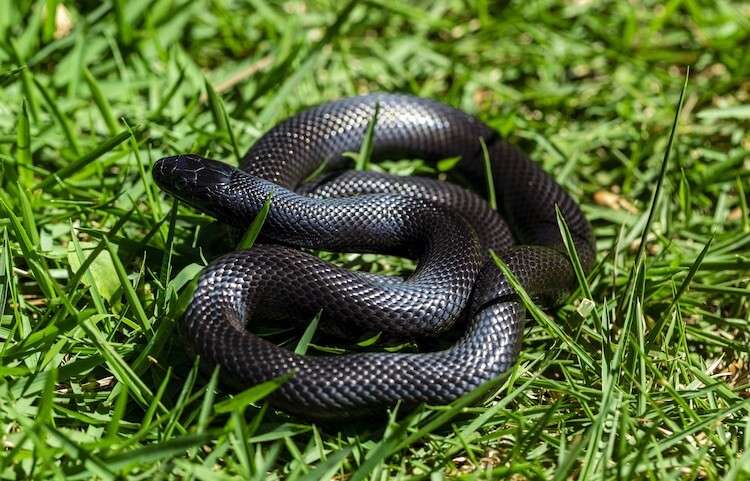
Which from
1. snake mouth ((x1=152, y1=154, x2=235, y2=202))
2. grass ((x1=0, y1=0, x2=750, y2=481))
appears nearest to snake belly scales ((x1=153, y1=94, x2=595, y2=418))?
snake mouth ((x1=152, y1=154, x2=235, y2=202))

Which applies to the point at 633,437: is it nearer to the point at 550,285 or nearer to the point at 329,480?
the point at 550,285

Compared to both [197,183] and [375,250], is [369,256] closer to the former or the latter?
[375,250]

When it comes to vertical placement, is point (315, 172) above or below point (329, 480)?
above

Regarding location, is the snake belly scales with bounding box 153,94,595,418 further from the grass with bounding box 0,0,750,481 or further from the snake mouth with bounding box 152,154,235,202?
the grass with bounding box 0,0,750,481

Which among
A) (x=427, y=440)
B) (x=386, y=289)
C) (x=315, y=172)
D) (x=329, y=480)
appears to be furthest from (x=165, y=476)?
(x=315, y=172)

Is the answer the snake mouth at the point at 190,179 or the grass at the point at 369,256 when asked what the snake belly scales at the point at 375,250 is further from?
the grass at the point at 369,256

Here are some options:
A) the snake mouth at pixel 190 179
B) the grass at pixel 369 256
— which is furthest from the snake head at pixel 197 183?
the grass at pixel 369 256

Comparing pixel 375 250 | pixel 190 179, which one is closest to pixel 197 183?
pixel 190 179
